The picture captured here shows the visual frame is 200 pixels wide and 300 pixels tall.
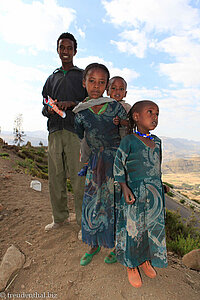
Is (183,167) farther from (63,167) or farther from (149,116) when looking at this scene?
(149,116)

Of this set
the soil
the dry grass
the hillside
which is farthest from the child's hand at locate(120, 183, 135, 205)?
the hillside

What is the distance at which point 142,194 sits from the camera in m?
1.82

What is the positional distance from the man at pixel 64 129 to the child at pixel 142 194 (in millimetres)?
1172

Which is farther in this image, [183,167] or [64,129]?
[183,167]

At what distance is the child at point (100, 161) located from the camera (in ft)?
6.68

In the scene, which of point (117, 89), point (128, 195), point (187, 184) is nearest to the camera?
point (128, 195)

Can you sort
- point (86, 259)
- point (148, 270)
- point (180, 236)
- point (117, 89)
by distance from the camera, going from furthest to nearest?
1. point (180, 236)
2. point (117, 89)
3. point (86, 259)
4. point (148, 270)

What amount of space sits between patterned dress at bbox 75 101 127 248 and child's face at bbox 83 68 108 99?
17 centimetres

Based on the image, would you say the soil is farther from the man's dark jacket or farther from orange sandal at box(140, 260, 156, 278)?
the man's dark jacket

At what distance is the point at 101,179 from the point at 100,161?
7.2 inches

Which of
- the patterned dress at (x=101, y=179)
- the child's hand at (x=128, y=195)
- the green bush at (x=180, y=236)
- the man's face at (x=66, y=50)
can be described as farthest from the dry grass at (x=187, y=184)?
the child's hand at (x=128, y=195)

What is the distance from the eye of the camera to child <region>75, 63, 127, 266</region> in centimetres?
204

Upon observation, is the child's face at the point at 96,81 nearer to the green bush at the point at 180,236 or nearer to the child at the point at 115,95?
the child at the point at 115,95

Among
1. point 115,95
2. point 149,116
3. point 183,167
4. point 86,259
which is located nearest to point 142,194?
point 149,116
